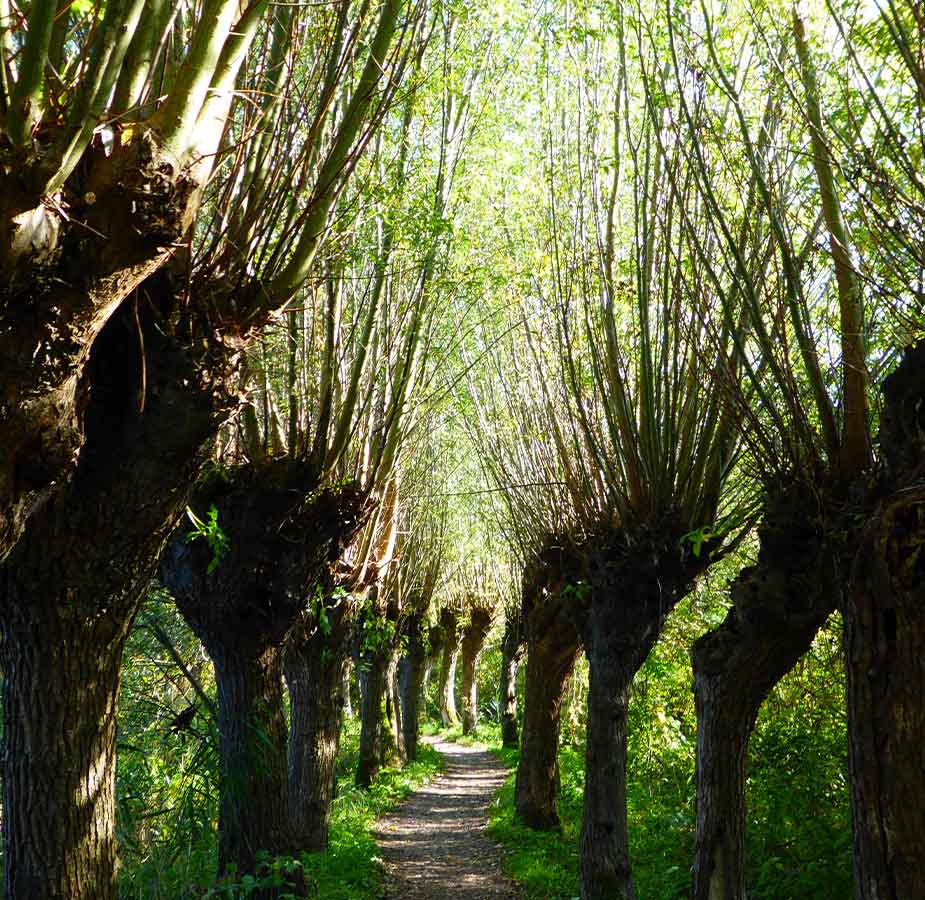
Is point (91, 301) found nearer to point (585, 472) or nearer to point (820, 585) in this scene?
point (820, 585)

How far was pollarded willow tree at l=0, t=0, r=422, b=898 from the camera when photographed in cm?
283

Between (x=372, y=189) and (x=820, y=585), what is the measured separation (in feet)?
13.1

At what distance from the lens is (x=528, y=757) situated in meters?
13.3

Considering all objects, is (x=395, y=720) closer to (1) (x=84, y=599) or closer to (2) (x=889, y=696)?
(1) (x=84, y=599)

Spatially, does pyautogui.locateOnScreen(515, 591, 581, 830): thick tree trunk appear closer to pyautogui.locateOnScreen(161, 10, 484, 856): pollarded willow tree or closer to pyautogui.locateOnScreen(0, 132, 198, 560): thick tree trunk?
pyautogui.locateOnScreen(161, 10, 484, 856): pollarded willow tree

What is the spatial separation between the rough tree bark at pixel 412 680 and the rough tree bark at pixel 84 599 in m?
19.0

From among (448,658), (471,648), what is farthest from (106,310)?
(448,658)

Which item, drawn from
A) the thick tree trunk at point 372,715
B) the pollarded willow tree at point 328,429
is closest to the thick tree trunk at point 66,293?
the pollarded willow tree at point 328,429

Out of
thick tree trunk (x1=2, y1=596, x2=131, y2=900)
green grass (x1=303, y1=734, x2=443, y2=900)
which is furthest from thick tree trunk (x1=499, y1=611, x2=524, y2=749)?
thick tree trunk (x1=2, y1=596, x2=131, y2=900)

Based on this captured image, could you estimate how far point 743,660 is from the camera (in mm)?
6293

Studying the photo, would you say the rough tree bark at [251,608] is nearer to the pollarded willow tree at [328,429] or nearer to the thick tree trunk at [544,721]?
the pollarded willow tree at [328,429]

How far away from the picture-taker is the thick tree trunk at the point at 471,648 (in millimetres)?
30391

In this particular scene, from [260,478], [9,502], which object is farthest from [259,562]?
[9,502]

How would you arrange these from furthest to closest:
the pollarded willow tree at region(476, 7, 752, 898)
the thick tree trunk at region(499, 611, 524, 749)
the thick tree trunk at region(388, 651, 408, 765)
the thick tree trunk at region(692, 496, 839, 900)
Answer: the thick tree trunk at region(499, 611, 524, 749) → the thick tree trunk at region(388, 651, 408, 765) → the pollarded willow tree at region(476, 7, 752, 898) → the thick tree trunk at region(692, 496, 839, 900)
